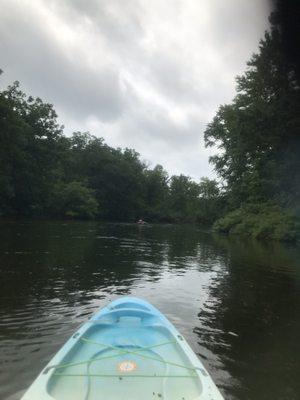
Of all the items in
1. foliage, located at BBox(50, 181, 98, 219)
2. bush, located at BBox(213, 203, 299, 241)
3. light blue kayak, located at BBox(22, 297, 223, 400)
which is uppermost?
foliage, located at BBox(50, 181, 98, 219)

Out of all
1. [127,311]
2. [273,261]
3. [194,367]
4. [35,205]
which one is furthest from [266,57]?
[35,205]

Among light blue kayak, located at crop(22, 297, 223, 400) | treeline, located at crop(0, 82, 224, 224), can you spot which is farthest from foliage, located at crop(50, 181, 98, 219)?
light blue kayak, located at crop(22, 297, 223, 400)

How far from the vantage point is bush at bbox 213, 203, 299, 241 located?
36312 millimetres

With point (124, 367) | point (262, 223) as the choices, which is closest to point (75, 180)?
point (262, 223)

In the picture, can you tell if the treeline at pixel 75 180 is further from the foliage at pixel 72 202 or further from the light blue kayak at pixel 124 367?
the light blue kayak at pixel 124 367

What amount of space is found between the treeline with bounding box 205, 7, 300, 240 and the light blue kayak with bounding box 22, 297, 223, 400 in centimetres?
741

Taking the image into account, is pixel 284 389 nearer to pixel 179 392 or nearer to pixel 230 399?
pixel 230 399

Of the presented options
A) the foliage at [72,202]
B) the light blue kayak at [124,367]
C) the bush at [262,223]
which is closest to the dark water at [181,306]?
the light blue kayak at [124,367]

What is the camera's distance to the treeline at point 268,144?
70.7 feet

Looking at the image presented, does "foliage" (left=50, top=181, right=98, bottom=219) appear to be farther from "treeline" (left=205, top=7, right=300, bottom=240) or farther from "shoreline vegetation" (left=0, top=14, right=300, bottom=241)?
"treeline" (left=205, top=7, right=300, bottom=240)

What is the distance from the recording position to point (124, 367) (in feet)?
16.8

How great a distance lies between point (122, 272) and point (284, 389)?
950 cm

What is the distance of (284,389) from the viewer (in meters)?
5.61

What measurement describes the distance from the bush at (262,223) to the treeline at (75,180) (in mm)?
10874
